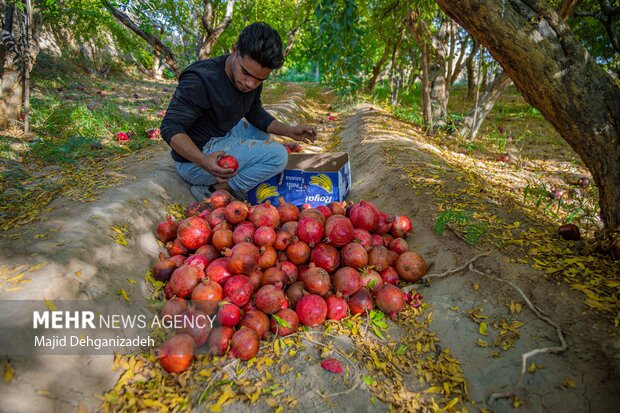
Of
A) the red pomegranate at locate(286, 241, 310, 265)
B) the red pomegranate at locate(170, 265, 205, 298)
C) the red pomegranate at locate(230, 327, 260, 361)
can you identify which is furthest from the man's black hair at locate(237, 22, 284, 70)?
the red pomegranate at locate(230, 327, 260, 361)

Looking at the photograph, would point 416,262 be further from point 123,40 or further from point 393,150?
point 123,40

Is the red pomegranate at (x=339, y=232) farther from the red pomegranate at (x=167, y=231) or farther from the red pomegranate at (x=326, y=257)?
the red pomegranate at (x=167, y=231)

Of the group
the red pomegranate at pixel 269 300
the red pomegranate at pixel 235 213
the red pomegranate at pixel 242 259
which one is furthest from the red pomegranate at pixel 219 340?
the red pomegranate at pixel 235 213

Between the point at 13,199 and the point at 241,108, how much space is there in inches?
91.9

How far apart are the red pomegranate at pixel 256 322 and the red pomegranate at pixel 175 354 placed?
34cm

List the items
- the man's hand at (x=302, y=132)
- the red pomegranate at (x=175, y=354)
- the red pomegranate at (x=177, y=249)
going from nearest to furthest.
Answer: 1. the red pomegranate at (x=175, y=354)
2. the red pomegranate at (x=177, y=249)
3. the man's hand at (x=302, y=132)

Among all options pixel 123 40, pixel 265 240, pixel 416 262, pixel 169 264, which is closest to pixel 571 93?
pixel 416 262

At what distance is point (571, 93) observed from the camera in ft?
7.49

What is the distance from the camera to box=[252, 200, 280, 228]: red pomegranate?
2.49 metres

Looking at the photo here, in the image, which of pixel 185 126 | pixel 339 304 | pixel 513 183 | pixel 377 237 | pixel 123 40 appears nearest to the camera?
pixel 339 304

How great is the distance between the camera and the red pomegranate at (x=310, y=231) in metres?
2.43

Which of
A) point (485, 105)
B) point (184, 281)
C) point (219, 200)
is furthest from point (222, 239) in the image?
point (485, 105)

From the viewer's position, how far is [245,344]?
6.02 ft

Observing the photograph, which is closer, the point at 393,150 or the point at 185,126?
the point at 185,126
